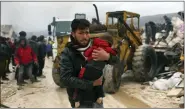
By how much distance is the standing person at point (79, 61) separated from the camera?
8.52 feet

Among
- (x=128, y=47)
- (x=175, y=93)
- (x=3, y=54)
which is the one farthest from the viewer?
(x=3, y=54)

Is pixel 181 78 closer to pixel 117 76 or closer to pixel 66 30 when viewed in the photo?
pixel 117 76

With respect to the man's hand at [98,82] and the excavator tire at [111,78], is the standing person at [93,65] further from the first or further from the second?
the excavator tire at [111,78]

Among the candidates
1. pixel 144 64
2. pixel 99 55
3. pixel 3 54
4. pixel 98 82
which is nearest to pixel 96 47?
pixel 99 55

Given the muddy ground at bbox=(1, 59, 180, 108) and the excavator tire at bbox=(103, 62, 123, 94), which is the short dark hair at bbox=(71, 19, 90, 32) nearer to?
the muddy ground at bbox=(1, 59, 180, 108)

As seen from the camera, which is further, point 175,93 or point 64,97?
point 64,97

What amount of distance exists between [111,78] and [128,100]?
0.83m

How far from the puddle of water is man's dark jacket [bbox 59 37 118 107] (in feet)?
13.9

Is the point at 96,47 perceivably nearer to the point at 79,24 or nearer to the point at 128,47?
the point at 79,24

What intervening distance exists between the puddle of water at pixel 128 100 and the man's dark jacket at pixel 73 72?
4223mm

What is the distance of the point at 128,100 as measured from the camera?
7.41m

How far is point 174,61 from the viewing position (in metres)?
10.5

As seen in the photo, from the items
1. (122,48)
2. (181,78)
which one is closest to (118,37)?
(122,48)

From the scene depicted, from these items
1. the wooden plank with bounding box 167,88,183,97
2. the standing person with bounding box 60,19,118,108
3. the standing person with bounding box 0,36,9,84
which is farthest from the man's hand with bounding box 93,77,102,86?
the standing person with bounding box 0,36,9,84
